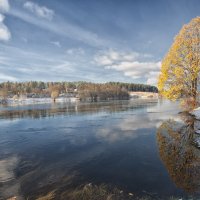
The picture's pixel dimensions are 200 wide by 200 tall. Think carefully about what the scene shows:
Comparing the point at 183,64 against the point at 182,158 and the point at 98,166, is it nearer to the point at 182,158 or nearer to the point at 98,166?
the point at 182,158

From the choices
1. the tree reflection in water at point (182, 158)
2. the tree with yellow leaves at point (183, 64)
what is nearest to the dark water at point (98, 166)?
the tree reflection in water at point (182, 158)

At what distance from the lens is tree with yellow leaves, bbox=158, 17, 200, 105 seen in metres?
26.7

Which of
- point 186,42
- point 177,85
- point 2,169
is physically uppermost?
point 186,42

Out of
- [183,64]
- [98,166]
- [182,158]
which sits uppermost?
[183,64]

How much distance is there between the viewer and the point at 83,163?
1195 centimetres

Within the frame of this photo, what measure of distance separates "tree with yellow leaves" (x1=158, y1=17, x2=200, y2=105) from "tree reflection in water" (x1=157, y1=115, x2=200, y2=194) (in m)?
11.5

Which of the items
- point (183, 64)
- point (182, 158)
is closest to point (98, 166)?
point (182, 158)

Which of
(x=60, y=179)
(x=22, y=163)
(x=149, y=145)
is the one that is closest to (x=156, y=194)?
(x=60, y=179)

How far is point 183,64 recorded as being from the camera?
90.7 ft

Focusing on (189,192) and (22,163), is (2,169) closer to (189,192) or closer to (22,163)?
(22,163)

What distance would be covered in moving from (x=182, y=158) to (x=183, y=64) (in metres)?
19.8

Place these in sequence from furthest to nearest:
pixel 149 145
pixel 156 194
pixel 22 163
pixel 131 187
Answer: pixel 149 145, pixel 22 163, pixel 131 187, pixel 156 194

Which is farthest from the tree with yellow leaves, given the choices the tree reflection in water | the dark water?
the dark water

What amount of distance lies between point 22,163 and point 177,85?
24.5m
